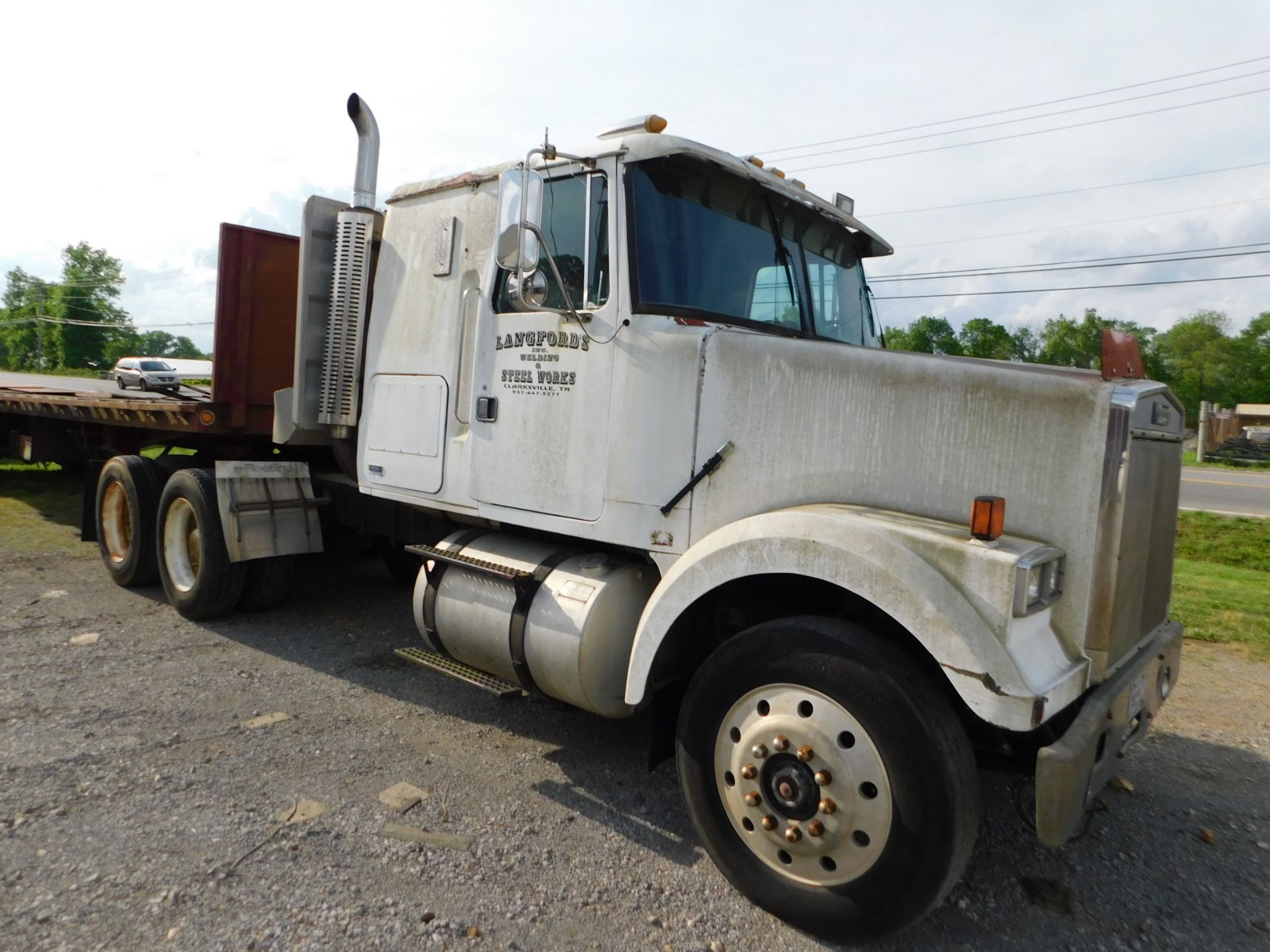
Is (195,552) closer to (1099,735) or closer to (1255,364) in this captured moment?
(1099,735)

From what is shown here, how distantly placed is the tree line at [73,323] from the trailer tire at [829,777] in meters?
69.5

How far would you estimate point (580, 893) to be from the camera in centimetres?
294

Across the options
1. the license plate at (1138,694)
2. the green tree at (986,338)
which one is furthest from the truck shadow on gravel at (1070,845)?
the green tree at (986,338)

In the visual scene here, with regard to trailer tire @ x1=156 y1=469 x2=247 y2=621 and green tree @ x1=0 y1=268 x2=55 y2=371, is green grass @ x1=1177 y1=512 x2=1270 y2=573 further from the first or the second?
green tree @ x1=0 y1=268 x2=55 y2=371

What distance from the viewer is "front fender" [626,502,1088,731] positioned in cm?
244

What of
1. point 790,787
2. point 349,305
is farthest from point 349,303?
point 790,787

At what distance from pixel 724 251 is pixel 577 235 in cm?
62

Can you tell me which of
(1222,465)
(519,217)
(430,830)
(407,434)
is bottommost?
(430,830)

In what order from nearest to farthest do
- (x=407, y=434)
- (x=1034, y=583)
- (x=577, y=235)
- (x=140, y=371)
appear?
(x=1034, y=583)
(x=577, y=235)
(x=407, y=434)
(x=140, y=371)

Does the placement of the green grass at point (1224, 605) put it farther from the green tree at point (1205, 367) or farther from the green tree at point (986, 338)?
the green tree at point (1205, 367)

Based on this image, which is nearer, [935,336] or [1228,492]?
[1228,492]

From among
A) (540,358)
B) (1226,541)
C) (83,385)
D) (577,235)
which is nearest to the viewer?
(577,235)

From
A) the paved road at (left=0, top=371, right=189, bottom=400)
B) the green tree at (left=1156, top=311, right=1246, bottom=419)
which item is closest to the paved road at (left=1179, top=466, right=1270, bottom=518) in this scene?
the paved road at (left=0, top=371, right=189, bottom=400)

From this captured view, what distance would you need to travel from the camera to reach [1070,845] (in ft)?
11.1
